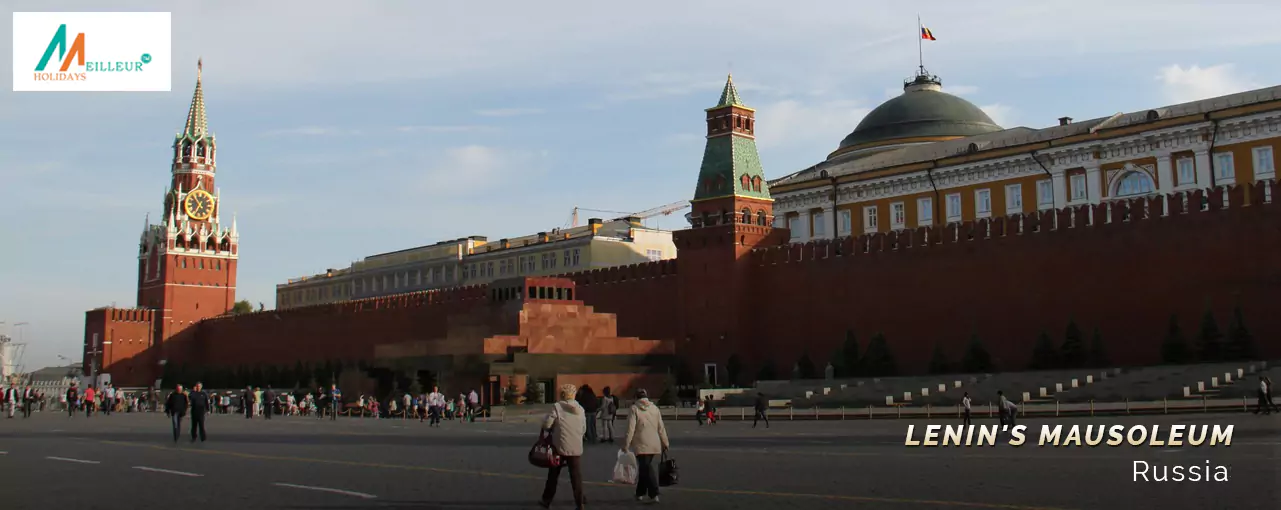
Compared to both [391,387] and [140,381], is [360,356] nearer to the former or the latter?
[391,387]

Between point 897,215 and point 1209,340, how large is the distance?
18790mm

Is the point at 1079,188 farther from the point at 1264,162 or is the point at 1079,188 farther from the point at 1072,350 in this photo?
the point at 1072,350

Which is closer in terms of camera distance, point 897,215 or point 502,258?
point 897,215

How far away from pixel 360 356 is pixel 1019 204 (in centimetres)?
2809

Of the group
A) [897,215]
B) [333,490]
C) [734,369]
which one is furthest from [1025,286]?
[333,490]

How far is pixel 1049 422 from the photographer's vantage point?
1867 cm

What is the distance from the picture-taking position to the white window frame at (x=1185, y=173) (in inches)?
1448

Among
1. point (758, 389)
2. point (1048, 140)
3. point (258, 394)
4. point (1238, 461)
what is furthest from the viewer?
point (1048, 140)

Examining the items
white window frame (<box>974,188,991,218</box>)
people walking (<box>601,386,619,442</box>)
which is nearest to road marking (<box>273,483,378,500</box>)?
people walking (<box>601,386,619,442</box>)

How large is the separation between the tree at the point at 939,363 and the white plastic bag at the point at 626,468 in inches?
926

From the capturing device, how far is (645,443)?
9117mm

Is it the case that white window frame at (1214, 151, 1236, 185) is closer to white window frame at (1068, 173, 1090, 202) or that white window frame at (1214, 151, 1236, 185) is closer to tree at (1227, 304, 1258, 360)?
white window frame at (1068, 173, 1090, 202)

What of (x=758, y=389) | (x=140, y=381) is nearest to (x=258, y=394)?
(x=758, y=389)

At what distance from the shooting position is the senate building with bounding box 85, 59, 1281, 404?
28.7m
